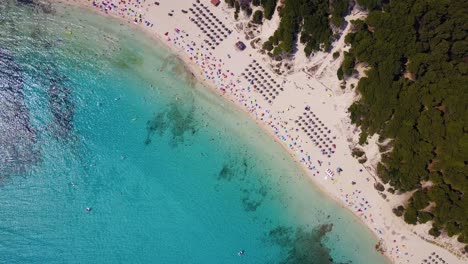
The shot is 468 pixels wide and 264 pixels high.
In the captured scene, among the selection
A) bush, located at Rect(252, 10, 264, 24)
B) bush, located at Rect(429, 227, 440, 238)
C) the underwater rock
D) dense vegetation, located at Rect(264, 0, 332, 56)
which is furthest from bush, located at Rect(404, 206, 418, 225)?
the underwater rock

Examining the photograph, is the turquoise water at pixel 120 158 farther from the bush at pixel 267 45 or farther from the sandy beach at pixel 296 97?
the bush at pixel 267 45

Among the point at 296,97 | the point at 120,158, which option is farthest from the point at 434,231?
the point at 120,158

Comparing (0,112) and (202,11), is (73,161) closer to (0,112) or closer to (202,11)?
(0,112)

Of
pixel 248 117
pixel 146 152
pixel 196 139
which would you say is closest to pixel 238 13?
pixel 248 117

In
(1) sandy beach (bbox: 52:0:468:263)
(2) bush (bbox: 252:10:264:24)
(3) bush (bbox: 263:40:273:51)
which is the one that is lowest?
(1) sandy beach (bbox: 52:0:468:263)

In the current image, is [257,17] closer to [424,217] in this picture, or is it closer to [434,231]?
[424,217]

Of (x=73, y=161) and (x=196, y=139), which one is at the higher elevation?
(x=196, y=139)

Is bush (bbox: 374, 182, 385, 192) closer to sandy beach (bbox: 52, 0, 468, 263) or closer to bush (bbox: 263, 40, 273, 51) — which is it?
sandy beach (bbox: 52, 0, 468, 263)
